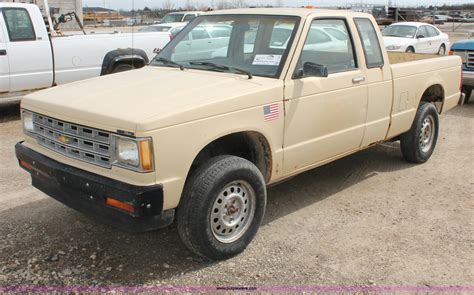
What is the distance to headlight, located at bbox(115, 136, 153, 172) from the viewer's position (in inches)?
126

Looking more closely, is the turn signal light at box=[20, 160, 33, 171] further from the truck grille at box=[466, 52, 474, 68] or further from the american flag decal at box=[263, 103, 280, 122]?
the truck grille at box=[466, 52, 474, 68]

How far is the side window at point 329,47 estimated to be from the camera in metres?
4.53

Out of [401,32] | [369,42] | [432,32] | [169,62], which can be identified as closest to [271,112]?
[169,62]

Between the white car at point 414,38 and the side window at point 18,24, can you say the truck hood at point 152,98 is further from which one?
the white car at point 414,38

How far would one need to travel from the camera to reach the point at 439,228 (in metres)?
4.52

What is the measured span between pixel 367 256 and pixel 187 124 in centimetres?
A: 181

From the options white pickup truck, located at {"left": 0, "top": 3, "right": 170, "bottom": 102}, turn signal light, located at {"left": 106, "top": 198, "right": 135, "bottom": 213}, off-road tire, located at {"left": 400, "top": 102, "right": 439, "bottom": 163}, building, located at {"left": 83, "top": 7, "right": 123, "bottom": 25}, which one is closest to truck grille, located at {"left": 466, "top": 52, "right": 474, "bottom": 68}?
off-road tire, located at {"left": 400, "top": 102, "right": 439, "bottom": 163}

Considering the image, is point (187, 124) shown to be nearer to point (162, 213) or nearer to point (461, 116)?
point (162, 213)

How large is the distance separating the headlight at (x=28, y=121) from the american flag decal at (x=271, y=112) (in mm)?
1868

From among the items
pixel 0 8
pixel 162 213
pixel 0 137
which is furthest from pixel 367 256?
pixel 0 8

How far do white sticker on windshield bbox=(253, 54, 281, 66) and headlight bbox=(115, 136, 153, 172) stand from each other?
4.95ft

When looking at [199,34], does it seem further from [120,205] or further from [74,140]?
[120,205]

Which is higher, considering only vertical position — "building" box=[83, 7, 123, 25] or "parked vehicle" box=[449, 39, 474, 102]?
"building" box=[83, 7, 123, 25]

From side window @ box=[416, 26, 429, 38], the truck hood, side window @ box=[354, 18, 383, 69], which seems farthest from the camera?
side window @ box=[416, 26, 429, 38]
